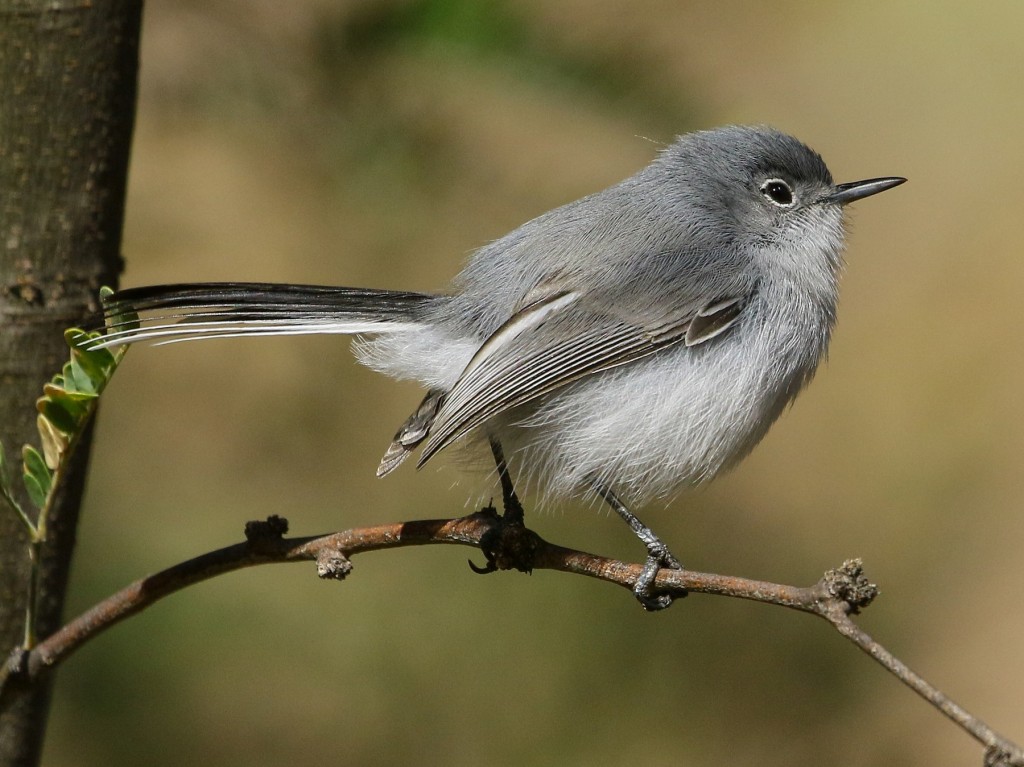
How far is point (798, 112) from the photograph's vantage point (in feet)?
14.2

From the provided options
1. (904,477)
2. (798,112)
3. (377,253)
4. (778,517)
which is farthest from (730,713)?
(798,112)

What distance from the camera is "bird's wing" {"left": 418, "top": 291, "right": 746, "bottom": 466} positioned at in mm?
1979

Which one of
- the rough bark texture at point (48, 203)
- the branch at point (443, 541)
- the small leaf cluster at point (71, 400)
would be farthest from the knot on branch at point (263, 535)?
the rough bark texture at point (48, 203)

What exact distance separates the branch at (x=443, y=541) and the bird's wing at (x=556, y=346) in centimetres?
31

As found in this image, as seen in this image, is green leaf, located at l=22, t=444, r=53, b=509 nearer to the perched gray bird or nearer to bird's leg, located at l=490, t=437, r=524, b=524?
the perched gray bird

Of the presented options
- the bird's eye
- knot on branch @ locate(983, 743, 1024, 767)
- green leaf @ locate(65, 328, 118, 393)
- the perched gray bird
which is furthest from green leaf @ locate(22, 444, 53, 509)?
the bird's eye

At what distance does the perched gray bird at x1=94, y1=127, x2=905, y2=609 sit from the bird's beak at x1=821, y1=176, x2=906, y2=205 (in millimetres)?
16

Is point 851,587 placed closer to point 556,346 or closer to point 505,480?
point 556,346

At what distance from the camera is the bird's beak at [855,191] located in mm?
2375

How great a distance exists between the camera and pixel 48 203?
1566 mm

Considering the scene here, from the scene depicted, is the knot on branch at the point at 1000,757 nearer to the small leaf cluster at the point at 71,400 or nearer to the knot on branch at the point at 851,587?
the knot on branch at the point at 851,587

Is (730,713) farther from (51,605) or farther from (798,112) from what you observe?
(798,112)

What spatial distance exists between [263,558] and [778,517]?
2.30 metres

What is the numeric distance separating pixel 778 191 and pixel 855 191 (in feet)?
0.53
